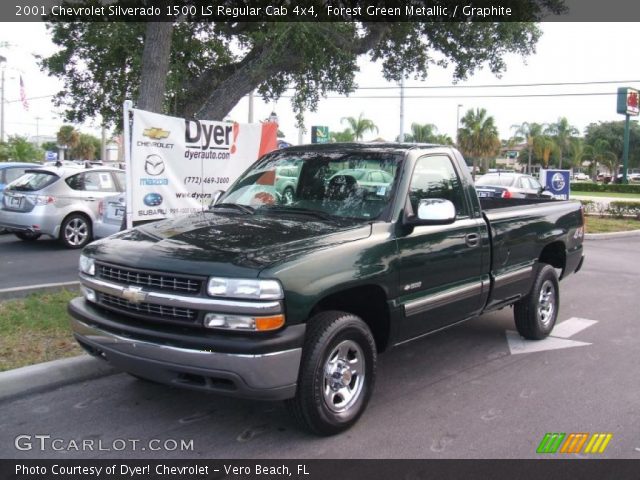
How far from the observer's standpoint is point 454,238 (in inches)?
190

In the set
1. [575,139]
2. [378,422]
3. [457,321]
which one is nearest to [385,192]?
[457,321]

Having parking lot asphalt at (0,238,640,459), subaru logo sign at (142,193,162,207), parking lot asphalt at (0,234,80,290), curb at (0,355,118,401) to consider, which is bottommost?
parking lot asphalt at (0,238,640,459)

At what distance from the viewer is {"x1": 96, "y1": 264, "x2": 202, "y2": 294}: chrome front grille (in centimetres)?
350

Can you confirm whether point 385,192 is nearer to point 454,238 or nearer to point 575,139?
point 454,238

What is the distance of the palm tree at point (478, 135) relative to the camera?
5781cm

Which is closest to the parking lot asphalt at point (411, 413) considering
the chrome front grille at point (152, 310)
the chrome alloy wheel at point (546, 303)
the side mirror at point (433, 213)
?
the chrome alloy wheel at point (546, 303)

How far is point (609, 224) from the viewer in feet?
59.1

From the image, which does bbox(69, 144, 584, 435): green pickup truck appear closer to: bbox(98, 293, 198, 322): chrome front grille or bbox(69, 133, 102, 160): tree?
bbox(98, 293, 198, 322): chrome front grille

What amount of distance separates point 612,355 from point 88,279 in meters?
4.65

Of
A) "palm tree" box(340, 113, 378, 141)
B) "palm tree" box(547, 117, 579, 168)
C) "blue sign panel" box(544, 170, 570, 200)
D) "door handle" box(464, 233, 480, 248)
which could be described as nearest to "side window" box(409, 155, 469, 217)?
"door handle" box(464, 233, 480, 248)

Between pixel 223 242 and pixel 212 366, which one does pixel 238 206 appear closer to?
pixel 223 242

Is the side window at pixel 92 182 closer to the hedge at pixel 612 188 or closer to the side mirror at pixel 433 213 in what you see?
the side mirror at pixel 433 213

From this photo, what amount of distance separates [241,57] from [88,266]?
26.5 ft

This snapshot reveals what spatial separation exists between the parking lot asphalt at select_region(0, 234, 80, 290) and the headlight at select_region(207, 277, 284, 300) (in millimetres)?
5482
